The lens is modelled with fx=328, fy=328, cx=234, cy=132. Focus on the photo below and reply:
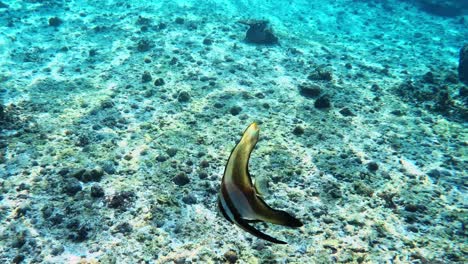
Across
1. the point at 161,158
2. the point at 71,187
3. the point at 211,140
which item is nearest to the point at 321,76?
the point at 211,140

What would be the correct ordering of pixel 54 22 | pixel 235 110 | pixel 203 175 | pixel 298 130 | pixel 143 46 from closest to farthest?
pixel 203 175
pixel 298 130
pixel 235 110
pixel 143 46
pixel 54 22

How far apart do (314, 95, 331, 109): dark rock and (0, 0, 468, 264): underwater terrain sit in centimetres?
5

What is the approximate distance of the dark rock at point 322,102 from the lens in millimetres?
10882

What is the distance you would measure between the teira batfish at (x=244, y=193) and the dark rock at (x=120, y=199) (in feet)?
19.6

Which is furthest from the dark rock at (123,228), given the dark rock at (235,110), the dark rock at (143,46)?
the dark rock at (143,46)

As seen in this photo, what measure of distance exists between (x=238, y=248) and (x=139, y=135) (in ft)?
14.8

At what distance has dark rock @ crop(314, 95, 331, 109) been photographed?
35.7 ft

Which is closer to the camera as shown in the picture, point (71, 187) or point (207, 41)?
point (71, 187)

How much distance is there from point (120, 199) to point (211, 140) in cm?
296

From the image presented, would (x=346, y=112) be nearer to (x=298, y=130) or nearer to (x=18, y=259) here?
(x=298, y=130)

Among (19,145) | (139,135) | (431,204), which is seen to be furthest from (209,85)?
(431,204)

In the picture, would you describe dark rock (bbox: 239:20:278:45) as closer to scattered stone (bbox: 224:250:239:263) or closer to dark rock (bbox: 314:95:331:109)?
dark rock (bbox: 314:95:331:109)

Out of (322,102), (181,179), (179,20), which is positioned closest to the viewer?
(181,179)

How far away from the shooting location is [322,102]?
10898 millimetres
